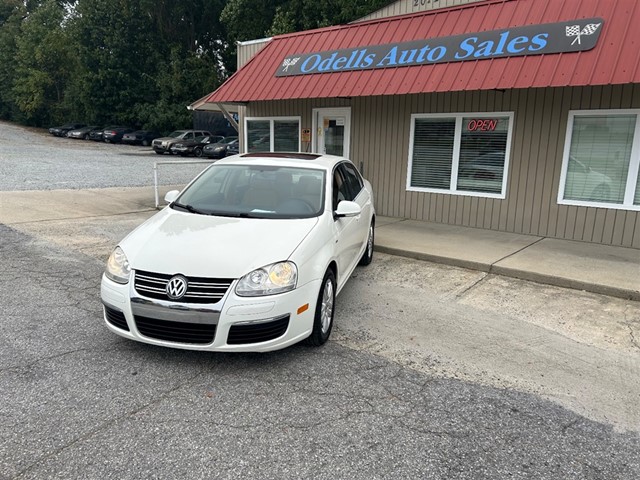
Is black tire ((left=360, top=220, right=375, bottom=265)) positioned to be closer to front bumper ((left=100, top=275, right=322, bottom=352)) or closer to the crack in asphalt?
front bumper ((left=100, top=275, right=322, bottom=352))

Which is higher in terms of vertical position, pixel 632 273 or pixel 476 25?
pixel 476 25

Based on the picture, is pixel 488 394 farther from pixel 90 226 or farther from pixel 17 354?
pixel 90 226

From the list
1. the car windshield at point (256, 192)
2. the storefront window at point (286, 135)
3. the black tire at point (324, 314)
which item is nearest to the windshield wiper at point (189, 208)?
the car windshield at point (256, 192)

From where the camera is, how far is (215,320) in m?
3.50

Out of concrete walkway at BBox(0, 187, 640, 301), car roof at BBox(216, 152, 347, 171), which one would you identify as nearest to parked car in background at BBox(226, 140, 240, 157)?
concrete walkway at BBox(0, 187, 640, 301)

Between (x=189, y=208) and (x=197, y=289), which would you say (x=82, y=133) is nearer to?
(x=189, y=208)

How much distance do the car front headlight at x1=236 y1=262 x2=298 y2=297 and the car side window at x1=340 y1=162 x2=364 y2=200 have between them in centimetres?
231

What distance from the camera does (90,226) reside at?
918 centimetres

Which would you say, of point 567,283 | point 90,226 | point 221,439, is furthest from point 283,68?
point 221,439

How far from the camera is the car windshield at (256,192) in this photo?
470cm

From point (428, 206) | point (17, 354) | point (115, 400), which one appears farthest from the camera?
point (428, 206)

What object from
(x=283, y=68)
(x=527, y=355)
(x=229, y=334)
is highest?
(x=283, y=68)

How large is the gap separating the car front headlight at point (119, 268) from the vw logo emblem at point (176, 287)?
421 mm

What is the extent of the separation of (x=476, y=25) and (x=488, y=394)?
704 cm
